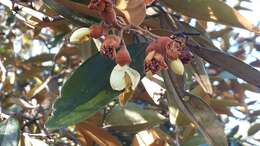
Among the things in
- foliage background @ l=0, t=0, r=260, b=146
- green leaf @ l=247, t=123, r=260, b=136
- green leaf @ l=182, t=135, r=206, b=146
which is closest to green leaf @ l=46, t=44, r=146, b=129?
foliage background @ l=0, t=0, r=260, b=146

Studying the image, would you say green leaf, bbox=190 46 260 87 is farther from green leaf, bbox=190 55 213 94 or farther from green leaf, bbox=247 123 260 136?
green leaf, bbox=247 123 260 136

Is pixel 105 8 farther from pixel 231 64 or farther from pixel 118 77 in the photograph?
pixel 231 64

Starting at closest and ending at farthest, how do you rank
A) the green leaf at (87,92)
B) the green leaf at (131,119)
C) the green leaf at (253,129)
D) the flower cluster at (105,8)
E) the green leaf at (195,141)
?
the flower cluster at (105,8) < the green leaf at (87,92) < the green leaf at (131,119) < the green leaf at (195,141) < the green leaf at (253,129)

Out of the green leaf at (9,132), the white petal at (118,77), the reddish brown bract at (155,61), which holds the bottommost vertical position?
the green leaf at (9,132)

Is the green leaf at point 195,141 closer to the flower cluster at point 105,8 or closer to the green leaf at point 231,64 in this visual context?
the green leaf at point 231,64

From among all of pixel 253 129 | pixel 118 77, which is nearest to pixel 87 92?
pixel 118 77

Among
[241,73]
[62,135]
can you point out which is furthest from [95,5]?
[62,135]

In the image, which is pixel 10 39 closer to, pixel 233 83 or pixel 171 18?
pixel 233 83

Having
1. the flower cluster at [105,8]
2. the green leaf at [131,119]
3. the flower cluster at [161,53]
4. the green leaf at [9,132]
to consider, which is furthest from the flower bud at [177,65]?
the green leaf at [131,119]
